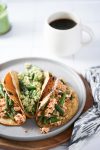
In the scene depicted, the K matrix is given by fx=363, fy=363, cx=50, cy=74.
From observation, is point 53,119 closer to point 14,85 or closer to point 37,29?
point 14,85

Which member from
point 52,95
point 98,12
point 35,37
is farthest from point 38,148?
point 98,12

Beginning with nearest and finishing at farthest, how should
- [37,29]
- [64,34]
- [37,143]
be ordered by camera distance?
→ [37,143] < [64,34] < [37,29]

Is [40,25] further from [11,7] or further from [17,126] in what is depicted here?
[17,126]

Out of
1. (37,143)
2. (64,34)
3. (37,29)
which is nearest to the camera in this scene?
(37,143)

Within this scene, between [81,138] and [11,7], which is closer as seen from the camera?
[81,138]

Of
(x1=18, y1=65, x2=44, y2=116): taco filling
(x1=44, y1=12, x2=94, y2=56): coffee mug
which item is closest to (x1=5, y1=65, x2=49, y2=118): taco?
(x1=18, y1=65, x2=44, y2=116): taco filling

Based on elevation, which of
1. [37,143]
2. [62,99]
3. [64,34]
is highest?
[64,34]

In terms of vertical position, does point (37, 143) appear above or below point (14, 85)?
below

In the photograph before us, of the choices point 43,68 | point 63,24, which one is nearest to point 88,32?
point 63,24
